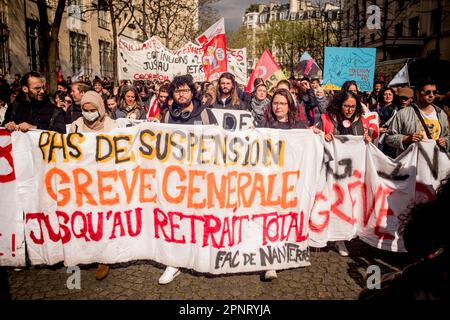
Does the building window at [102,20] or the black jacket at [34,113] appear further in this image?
the building window at [102,20]

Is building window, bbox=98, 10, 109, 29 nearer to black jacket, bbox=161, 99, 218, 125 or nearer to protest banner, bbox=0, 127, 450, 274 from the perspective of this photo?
black jacket, bbox=161, 99, 218, 125

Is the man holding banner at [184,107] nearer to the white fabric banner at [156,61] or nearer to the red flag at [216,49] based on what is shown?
the red flag at [216,49]

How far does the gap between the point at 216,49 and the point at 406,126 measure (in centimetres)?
487

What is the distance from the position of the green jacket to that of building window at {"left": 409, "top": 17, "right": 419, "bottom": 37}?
1363 inches

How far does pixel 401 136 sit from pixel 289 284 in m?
2.08

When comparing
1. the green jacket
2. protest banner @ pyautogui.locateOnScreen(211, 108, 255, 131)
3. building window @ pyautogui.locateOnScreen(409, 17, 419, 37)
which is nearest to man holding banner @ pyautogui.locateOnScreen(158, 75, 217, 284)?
protest banner @ pyautogui.locateOnScreen(211, 108, 255, 131)

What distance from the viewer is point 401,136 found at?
3994 mm

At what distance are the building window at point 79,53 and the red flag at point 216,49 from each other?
1803 cm

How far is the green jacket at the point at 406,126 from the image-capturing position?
4012mm

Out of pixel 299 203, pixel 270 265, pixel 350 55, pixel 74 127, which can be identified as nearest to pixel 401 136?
pixel 299 203

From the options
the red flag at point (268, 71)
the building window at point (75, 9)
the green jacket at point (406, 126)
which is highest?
the building window at point (75, 9)

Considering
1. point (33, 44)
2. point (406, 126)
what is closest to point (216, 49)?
point (406, 126)

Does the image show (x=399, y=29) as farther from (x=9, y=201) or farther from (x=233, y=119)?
(x=9, y=201)

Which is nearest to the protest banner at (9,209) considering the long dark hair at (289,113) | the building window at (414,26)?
the long dark hair at (289,113)
